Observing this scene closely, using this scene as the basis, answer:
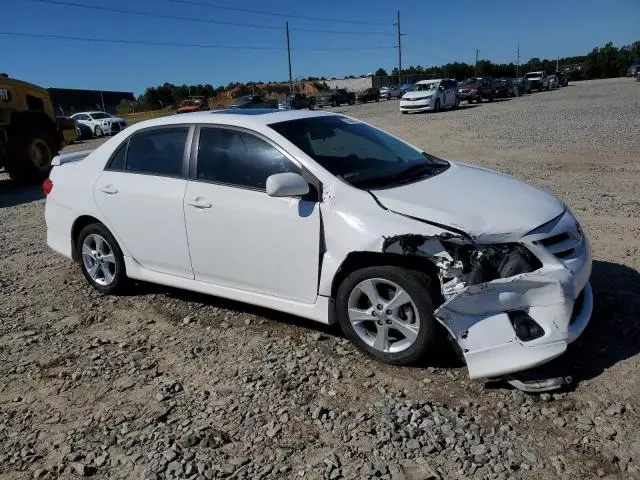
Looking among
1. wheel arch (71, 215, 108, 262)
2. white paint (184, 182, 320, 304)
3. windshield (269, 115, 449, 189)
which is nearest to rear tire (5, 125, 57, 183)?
wheel arch (71, 215, 108, 262)

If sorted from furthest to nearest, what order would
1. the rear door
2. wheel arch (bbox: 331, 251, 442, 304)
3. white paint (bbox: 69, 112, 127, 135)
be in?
white paint (bbox: 69, 112, 127, 135), the rear door, wheel arch (bbox: 331, 251, 442, 304)

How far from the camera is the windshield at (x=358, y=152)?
12.8 ft

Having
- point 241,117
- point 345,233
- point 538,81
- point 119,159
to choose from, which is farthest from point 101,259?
point 538,81

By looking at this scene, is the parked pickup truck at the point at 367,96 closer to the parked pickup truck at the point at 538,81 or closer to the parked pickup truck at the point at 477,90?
the parked pickup truck at the point at 538,81

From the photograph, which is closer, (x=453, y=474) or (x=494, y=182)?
(x=453, y=474)

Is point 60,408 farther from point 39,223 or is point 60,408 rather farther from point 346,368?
point 39,223

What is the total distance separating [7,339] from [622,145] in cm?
1277

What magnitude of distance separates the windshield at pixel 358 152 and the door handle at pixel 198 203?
2.44ft

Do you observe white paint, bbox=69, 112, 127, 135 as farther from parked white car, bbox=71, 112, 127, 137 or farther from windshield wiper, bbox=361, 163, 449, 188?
windshield wiper, bbox=361, 163, 449, 188

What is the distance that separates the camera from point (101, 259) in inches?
199

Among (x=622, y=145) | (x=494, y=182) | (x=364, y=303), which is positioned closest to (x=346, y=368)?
(x=364, y=303)

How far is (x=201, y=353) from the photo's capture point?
3.99 metres

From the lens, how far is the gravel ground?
2773mm

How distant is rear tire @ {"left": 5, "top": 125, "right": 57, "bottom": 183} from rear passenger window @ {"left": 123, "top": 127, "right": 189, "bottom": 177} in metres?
8.59
